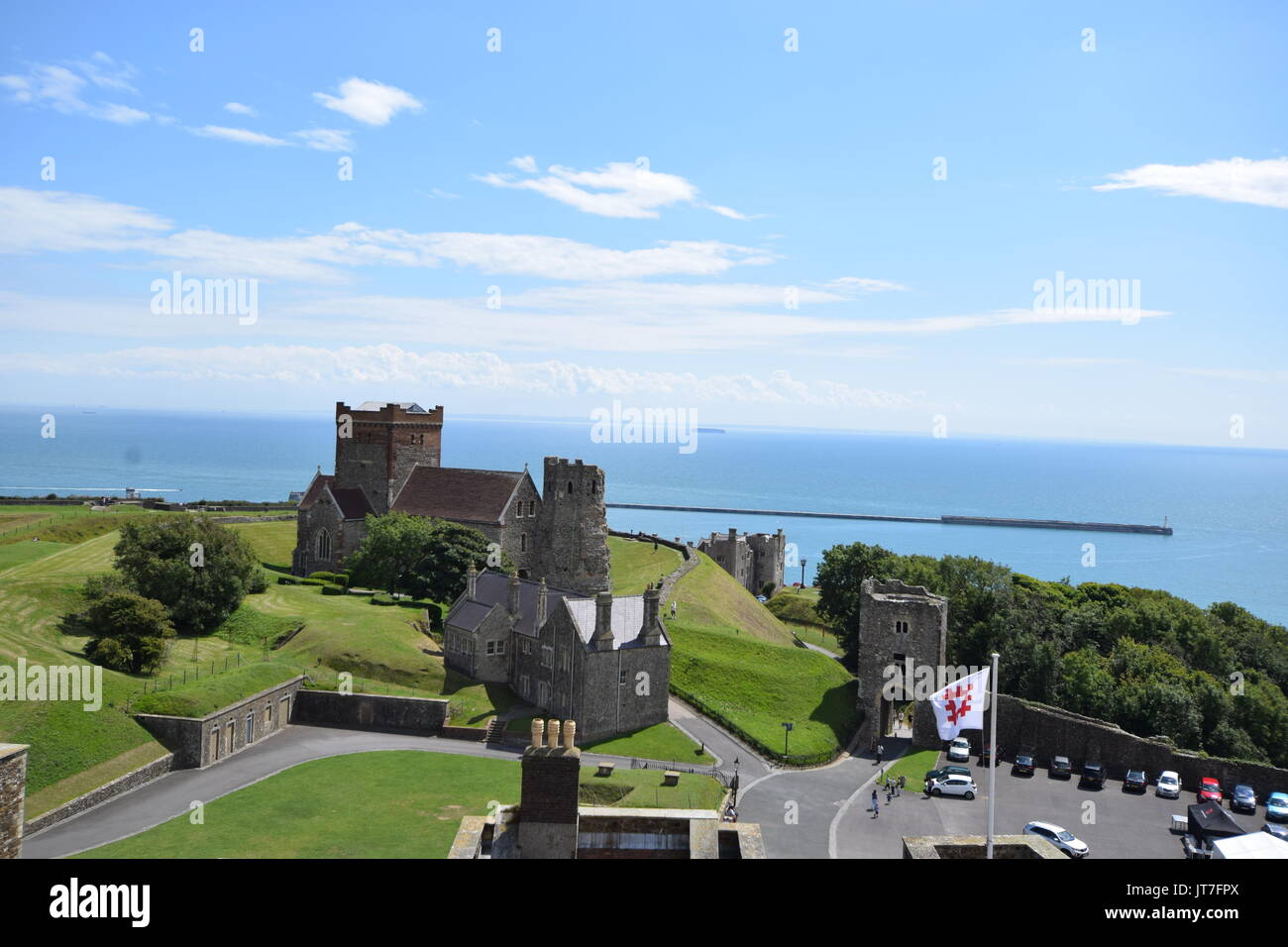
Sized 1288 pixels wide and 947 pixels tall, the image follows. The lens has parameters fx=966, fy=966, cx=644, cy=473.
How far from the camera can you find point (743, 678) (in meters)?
59.9

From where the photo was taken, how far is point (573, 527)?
74.8 metres

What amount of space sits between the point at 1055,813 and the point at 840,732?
14193 millimetres

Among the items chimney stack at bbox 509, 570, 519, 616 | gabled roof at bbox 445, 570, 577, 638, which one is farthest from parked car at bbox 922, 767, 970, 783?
chimney stack at bbox 509, 570, 519, 616

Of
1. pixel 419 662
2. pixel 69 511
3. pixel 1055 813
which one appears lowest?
pixel 1055 813

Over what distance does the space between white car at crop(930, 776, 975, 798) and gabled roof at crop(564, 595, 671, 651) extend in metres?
16.3

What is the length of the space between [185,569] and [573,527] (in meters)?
27.3

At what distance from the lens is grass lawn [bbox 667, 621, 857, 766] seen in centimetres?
5341

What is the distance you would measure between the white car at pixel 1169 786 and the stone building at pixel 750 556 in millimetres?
62693

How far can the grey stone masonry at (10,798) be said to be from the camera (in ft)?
51.4

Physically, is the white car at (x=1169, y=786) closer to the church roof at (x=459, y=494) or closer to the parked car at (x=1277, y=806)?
the parked car at (x=1277, y=806)

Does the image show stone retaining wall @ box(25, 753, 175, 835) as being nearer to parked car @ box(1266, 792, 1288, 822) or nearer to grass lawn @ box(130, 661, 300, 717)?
grass lawn @ box(130, 661, 300, 717)
